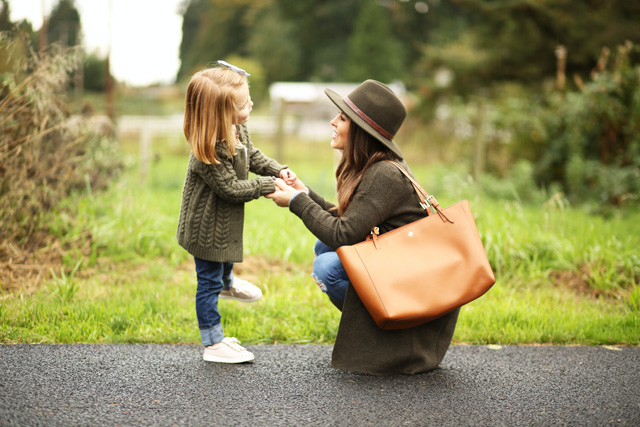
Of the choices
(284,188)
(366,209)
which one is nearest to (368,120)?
(366,209)

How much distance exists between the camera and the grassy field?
3.73 meters

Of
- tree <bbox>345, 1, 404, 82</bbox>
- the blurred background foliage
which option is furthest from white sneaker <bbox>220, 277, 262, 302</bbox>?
tree <bbox>345, 1, 404, 82</bbox>

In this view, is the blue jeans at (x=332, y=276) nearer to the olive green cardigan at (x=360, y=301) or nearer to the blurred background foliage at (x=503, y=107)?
the olive green cardigan at (x=360, y=301)

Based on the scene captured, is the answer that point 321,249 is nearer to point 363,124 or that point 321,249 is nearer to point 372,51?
point 363,124

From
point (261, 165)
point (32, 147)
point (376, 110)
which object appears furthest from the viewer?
point (32, 147)

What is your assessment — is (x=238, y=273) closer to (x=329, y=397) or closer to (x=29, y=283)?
(x=29, y=283)

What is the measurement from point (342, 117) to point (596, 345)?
209 cm

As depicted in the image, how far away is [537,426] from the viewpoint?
101 inches

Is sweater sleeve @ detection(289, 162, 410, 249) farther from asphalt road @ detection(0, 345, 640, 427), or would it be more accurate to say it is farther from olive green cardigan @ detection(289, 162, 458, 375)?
asphalt road @ detection(0, 345, 640, 427)

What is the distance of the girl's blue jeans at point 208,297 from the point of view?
3199 mm

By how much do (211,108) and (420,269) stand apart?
1.28m

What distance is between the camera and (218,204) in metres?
3.17

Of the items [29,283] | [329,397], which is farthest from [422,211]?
[29,283]

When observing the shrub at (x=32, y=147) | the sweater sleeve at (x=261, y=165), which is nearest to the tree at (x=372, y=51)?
the shrub at (x=32, y=147)
